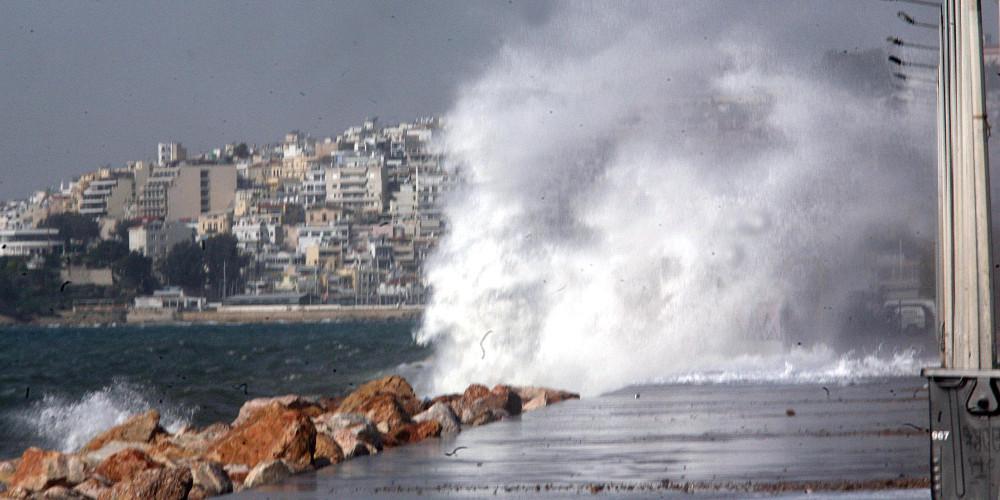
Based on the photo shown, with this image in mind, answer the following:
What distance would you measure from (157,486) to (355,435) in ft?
13.8

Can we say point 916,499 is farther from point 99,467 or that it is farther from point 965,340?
point 99,467

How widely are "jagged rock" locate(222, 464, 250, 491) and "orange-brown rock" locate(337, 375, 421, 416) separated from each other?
22.7 ft

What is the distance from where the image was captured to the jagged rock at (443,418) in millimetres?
19047

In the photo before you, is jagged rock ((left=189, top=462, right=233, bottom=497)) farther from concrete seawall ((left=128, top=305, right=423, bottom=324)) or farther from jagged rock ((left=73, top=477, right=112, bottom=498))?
concrete seawall ((left=128, top=305, right=423, bottom=324))

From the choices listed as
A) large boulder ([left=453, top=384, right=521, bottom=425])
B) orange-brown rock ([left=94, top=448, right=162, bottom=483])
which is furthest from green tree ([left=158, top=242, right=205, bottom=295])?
orange-brown rock ([left=94, top=448, right=162, bottom=483])

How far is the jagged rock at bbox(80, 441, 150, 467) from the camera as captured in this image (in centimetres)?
1689

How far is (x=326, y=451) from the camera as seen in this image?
50.6 ft

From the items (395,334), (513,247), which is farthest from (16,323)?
(513,247)

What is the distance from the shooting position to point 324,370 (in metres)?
56.7

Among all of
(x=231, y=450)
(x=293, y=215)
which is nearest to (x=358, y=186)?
(x=293, y=215)

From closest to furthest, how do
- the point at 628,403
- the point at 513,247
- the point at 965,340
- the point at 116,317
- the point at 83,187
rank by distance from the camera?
the point at 965,340
the point at 628,403
the point at 513,247
the point at 116,317
the point at 83,187

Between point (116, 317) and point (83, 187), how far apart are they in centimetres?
3133

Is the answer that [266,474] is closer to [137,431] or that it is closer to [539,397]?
[137,431]

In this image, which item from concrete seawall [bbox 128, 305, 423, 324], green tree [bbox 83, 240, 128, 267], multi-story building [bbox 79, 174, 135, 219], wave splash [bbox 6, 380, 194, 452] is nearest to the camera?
wave splash [bbox 6, 380, 194, 452]
